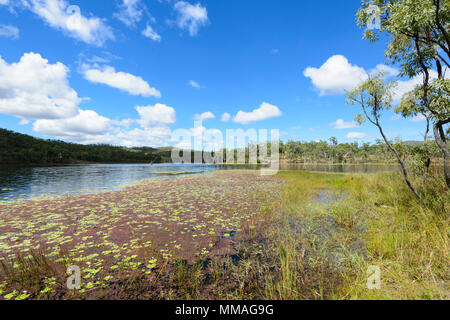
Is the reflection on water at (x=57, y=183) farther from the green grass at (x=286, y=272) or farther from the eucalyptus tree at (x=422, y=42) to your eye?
the eucalyptus tree at (x=422, y=42)

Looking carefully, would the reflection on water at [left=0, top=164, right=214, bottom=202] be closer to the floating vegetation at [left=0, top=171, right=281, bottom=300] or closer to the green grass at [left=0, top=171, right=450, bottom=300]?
the floating vegetation at [left=0, top=171, right=281, bottom=300]

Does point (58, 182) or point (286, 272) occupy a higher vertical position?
point (286, 272)

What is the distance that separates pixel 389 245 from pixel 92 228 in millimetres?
10741

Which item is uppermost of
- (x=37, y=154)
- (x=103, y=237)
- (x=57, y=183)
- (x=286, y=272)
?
(x=37, y=154)

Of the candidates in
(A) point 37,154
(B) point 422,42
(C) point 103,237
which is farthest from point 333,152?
(A) point 37,154

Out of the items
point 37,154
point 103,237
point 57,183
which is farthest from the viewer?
point 37,154

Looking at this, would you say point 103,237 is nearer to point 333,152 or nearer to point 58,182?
point 58,182

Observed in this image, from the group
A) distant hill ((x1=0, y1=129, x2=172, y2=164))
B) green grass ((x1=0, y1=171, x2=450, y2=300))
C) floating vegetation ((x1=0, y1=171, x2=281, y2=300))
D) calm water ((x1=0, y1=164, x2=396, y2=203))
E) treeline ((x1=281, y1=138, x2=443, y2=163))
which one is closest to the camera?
green grass ((x1=0, y1=171, x2=450, y2=300))

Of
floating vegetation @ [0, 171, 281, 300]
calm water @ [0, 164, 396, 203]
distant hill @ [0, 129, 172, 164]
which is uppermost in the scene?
distant hill @ [0, 129, 172, 164]

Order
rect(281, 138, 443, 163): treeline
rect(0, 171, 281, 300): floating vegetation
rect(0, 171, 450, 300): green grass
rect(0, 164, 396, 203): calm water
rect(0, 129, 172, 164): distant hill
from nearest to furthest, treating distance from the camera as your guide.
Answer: rect(0, 171, 450, 300): green grass → rect(0, 171, 281, 300): floating vegetation → rect(0, 164, 396, 203): calm water → rect(0, 129, 172, 164): distant hill → rect(281, 138, 443, 163): treeline

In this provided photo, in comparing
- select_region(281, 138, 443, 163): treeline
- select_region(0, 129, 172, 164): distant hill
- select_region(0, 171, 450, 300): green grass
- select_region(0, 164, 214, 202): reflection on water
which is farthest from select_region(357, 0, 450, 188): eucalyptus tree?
select_region(0, 129, 172, 164): distant hill

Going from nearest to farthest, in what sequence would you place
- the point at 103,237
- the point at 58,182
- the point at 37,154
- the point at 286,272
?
the point at 286,272 → the point at 103,237 → the point at 58,182 → the point at 37,154
